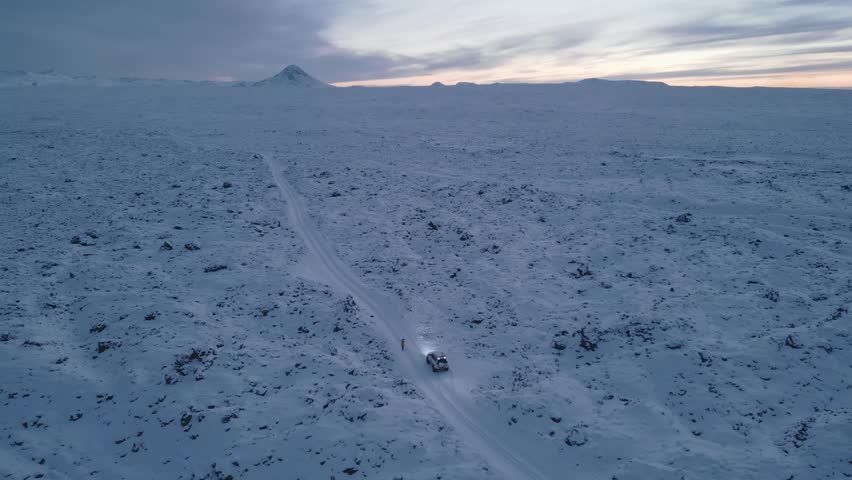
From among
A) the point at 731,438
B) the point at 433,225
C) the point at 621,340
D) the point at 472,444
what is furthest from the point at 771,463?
the point at 433,225

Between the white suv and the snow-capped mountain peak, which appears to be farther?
the snow-capped mountain peak

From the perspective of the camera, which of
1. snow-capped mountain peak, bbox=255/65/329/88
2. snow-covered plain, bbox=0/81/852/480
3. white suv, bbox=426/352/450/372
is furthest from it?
snow-capped mountain peak, bbox=255/65/329/88

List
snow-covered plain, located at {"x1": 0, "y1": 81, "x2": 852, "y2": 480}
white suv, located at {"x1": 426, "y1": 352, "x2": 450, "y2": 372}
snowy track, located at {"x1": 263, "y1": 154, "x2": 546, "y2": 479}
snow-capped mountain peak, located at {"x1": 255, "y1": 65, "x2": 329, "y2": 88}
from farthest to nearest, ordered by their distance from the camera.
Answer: snow-capped mountain peak, located at {"x1": 255, "y1": 65, "x2": 329, "y2": 88} < white suv, located at {"x1": 426, "y1": 352, "x2": 450, "y2": 372} < snowy track, located at {"x1": 263, "y1": 154, "x2": 546, "y2": 479} < snow-covered plain, located at {"x1": 0, "y1": 81, "x2": 852, "y2": 480}

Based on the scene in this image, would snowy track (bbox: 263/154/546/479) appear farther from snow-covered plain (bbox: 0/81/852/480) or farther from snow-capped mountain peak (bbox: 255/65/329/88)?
snow-capped mountain peak (bbox: 255/65/329/88)

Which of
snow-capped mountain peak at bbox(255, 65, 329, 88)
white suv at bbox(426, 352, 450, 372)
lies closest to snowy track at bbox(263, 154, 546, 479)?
white suv at bbox(426, 352, 450, 372)

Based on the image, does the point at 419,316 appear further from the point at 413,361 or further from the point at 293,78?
the point at 293,78

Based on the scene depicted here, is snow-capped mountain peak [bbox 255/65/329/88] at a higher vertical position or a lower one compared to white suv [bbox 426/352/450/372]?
higher

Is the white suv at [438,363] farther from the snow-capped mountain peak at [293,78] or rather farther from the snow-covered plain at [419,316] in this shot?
the snow-capped mountain peak at [293,78]
